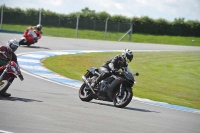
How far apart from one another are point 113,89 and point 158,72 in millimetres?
11743

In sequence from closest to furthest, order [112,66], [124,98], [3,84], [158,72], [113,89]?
[3,84] → [124,98] → [113,89] → [112,66] → [158,72]

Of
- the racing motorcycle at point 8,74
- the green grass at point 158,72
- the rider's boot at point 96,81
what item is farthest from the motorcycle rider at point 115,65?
the green grass at point 158,72

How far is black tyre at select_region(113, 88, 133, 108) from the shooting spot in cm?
1258

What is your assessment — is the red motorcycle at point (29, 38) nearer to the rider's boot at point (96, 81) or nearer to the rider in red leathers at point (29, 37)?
the rider in red leathers at point (29, 37)

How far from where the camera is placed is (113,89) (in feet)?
42.7

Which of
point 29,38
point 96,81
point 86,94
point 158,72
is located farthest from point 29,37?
point 96,81

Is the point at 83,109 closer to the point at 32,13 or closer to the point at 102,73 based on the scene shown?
the point at 102,73

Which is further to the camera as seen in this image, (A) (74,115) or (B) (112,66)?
(B) (112,66)

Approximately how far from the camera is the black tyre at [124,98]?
12578mm

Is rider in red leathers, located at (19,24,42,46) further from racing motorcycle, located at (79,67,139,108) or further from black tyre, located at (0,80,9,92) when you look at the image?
black tyre, located at (0,80,9,92)

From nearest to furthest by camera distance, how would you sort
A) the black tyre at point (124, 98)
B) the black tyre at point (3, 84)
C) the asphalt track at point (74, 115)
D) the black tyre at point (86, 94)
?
the asphalt track at point (74, 115) → the black tyre at point (3, 84) → the black tyre at point (124, 98) → the black tyre at point (86, 94)

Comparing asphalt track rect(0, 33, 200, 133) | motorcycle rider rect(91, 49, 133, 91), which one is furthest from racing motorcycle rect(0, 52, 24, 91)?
motorcycle rider rect(91, 49, 133, 91)

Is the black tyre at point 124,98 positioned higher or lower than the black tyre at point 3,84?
lower

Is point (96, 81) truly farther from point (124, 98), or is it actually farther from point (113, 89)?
point (124, 98)
